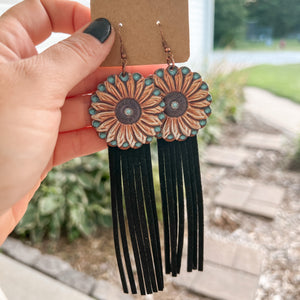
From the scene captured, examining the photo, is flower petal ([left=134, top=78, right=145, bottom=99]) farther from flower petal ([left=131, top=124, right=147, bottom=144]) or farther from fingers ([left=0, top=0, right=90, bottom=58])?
fingers ([left=0, top=0, right=90, bottom=58])

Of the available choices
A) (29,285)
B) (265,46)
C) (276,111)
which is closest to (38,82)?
(29,285)

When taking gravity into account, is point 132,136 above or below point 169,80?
below

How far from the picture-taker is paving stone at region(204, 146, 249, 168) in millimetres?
3822

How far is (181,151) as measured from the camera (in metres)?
0.92

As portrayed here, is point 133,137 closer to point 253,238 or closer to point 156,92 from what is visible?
point 156,92

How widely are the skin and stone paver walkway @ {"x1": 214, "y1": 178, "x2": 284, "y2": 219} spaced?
7.49 ft

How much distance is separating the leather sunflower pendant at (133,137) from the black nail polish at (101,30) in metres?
0.10

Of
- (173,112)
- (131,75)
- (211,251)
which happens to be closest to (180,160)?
(173,112)

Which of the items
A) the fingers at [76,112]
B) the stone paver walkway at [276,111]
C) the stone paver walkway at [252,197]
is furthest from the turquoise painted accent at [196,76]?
the stone paver walkway at [276,111]

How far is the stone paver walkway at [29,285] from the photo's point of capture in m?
1.81

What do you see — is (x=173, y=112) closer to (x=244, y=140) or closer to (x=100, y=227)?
(x=100, y=227)

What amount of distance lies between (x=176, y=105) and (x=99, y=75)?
285 mm

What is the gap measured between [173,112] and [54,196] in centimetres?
169

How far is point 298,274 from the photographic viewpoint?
2.15 metres
